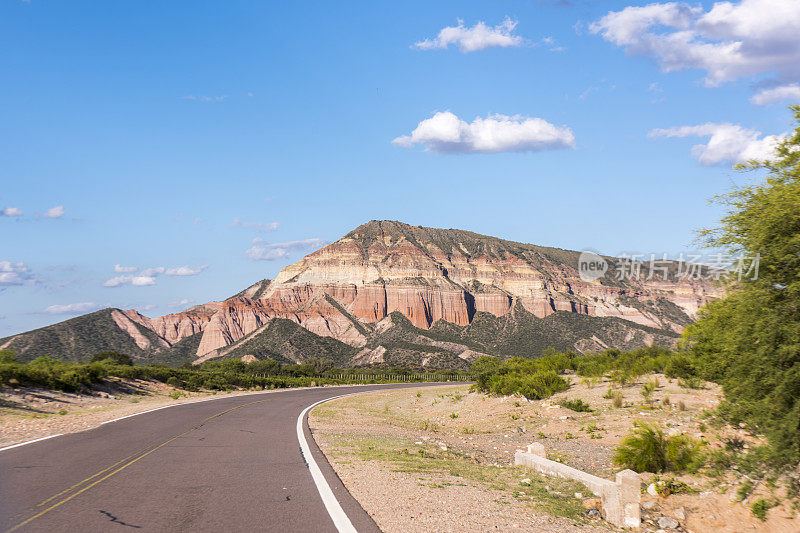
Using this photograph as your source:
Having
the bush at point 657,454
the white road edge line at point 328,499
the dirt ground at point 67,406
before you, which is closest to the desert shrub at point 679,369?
the bush at point 657,454

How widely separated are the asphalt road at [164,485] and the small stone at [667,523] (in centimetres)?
466

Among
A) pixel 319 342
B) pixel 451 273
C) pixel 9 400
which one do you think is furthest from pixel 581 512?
pixel 451 273

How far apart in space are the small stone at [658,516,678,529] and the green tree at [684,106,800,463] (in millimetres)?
1838

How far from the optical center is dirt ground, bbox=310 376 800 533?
7.60 meters

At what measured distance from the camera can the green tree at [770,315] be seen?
24.9 feet

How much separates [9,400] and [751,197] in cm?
2755

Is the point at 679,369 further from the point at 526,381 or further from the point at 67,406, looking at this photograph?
the point at 67,406

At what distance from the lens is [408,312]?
510 ft

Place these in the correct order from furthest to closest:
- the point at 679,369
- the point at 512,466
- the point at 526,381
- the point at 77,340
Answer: the point at 77,340, the point at 526,381, the point at 679,369, the point at 512,466

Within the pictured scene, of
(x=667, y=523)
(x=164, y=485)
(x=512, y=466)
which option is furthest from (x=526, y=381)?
(x=164, y=485)

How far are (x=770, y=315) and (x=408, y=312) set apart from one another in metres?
148

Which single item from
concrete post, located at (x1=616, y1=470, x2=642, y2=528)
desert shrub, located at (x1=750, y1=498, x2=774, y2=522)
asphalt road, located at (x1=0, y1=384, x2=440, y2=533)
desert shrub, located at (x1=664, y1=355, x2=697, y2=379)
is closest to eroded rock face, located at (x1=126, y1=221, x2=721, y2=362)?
desert shrub, located at (x1=664, y1=355, x2=697, y2=379)

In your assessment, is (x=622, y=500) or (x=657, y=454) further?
(x=657, y=454)

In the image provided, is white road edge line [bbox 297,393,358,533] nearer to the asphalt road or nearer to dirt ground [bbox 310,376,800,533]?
the asphalt road
